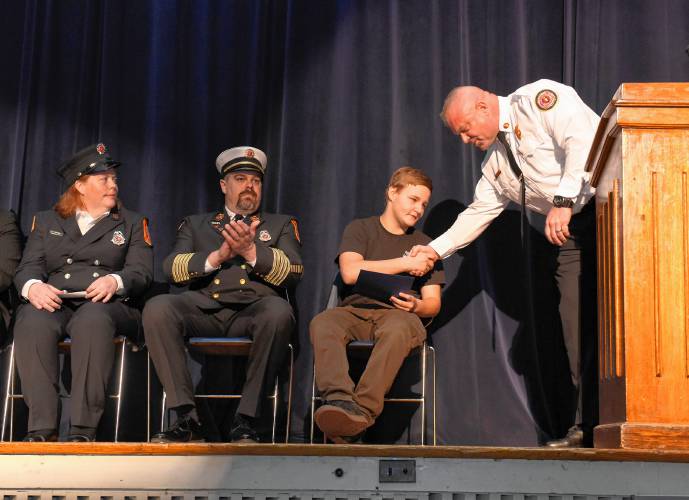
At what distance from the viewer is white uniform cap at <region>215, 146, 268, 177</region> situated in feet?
14.4

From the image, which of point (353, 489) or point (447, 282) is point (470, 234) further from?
point (353, 489)

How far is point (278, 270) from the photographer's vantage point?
406cm

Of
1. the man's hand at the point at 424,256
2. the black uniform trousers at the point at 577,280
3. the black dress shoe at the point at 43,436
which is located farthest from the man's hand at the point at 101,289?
the black uniform trousers at the point at 577,280

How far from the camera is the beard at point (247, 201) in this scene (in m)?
4.32

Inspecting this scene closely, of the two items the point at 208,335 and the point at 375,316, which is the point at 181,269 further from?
the point at 375,316

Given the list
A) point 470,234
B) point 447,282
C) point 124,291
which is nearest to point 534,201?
point 470,234

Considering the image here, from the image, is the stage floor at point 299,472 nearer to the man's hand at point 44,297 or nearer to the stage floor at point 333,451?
the stage floor at point 333,451

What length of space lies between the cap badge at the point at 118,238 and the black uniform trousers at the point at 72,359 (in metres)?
0.42

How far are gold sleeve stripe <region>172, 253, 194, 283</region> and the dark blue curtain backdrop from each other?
620mm

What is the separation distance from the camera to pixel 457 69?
184 inches

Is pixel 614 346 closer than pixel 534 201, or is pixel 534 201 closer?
pixel 614 346

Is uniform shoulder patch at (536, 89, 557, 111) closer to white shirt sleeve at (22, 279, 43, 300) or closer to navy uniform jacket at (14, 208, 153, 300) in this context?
navy uniform jacket at (14, 208, 153, 300)

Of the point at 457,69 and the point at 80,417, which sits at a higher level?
the point at 457,69

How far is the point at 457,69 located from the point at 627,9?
825mm
